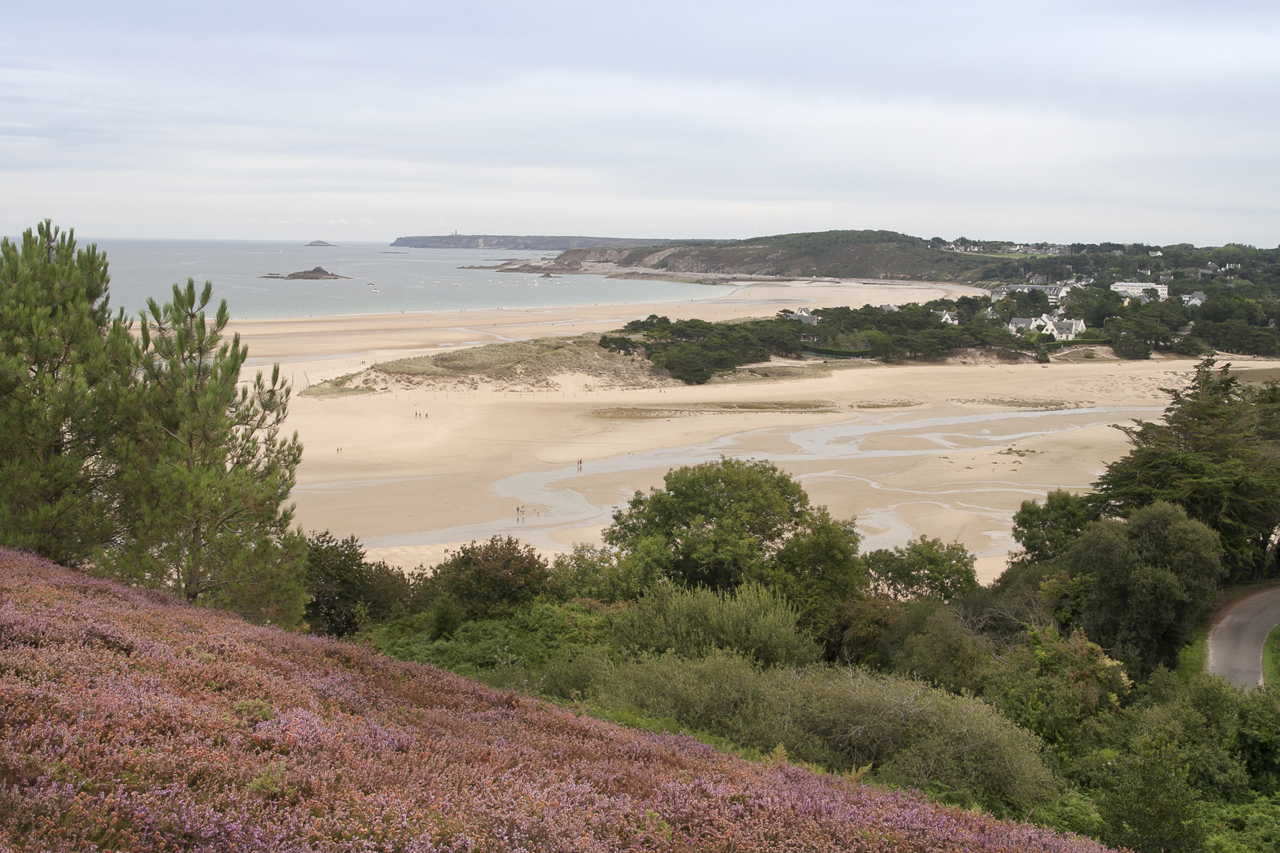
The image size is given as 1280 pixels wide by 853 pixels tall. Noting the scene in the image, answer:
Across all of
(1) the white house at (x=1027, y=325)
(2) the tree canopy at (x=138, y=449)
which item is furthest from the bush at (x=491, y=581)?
(1) the white house at (x=1027, y=325)

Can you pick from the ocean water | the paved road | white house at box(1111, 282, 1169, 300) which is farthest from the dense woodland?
white house at box(1111, 282, 1169, 300)

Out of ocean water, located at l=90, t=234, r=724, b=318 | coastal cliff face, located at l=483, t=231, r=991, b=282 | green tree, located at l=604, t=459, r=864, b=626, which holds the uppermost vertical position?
coastal cliff face, located at l=483, t=231, r=991, b=282

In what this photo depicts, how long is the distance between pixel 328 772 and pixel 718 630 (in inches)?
301

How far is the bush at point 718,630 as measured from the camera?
10.6 meters

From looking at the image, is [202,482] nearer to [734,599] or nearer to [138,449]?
[138,449]

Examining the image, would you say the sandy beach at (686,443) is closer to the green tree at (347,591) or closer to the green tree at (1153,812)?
the green tree at (347,591)

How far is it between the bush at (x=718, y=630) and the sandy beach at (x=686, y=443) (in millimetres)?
10651

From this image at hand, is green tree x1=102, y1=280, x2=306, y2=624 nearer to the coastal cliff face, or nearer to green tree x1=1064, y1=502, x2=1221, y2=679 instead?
green tree x1=1064, y1=502, x2=1221, y2=679

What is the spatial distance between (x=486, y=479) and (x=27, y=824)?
1040 inches

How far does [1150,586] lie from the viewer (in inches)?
512

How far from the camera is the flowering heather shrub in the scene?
10.6 ft

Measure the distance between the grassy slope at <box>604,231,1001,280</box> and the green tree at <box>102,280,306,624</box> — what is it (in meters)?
169

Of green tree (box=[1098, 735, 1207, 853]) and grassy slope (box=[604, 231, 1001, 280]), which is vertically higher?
grassy slope (box=[604, 231, 1001, 280])

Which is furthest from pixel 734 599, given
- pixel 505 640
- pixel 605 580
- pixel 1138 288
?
pixel 1138 288
